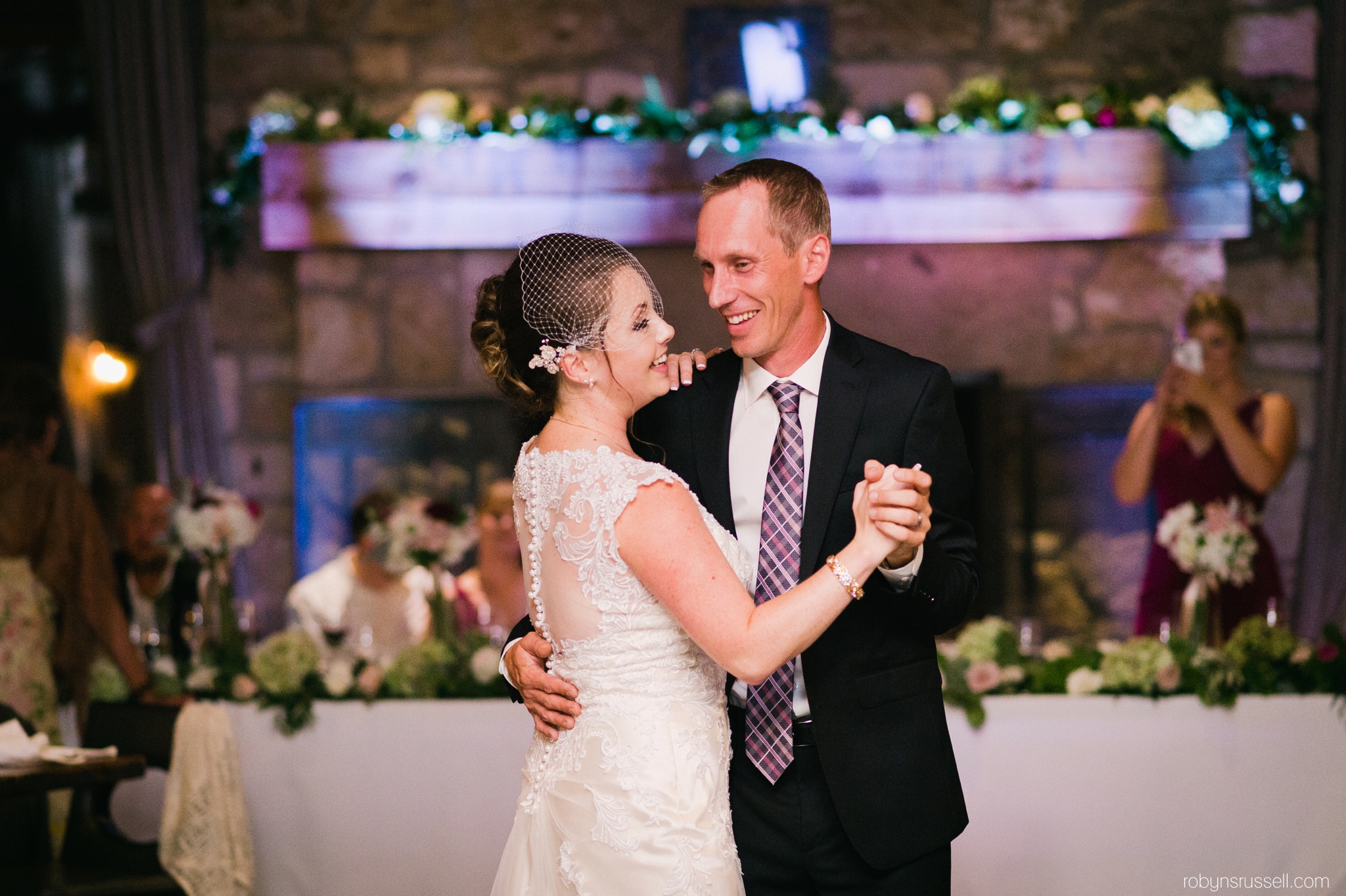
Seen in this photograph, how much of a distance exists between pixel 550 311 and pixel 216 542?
2.16m

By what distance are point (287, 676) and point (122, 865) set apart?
63cm

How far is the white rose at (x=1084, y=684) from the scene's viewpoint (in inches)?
130

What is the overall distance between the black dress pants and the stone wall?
11.7 feet

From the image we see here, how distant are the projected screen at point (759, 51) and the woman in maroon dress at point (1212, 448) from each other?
87.5 inches

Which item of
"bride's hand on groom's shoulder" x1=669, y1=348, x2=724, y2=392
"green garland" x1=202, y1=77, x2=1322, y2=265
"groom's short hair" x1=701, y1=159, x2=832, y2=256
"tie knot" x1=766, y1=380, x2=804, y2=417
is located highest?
"green garland" x1=202, y1=77, x2=1322, y2=265

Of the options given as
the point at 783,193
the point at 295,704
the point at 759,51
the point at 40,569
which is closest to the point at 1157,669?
the point at 783,193

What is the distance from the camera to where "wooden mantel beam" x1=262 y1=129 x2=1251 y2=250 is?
545 centimetres

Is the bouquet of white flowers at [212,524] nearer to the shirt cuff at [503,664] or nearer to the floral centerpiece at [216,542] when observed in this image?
the floral centerpiece at [216,542]

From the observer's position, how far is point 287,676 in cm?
346

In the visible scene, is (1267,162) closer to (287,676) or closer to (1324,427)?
(1324,427)

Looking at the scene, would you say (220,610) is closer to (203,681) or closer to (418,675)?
(203,681)

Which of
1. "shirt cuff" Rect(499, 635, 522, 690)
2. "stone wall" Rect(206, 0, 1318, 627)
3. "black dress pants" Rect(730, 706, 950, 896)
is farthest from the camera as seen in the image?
"stone wall" Rect(206, 0, 1318, 627)

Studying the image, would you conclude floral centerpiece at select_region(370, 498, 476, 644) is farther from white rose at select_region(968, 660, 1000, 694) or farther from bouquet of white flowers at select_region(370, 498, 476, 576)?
white rose at select_region(968, 660, 1000, 694)

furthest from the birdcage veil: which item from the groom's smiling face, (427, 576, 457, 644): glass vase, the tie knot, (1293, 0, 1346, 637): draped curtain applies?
(1293, 0, 1346, 637): draped curtain
